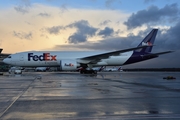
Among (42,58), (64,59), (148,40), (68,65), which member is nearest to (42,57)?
(42,58)

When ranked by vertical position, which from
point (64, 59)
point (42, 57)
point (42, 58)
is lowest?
point (64, 59)

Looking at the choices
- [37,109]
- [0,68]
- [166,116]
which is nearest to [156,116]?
[166,116]

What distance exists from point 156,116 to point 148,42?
35.6 meters

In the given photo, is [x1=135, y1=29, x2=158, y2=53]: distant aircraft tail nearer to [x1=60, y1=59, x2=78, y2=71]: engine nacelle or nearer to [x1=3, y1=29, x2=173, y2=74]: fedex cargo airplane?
[x1=3, y1=29, x2=173, y2=74]: fedex cargo airplane

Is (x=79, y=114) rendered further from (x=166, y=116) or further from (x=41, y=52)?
(x=41, y=52)

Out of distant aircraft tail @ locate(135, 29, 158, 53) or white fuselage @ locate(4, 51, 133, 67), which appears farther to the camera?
distant aircraft tail @ locate(135, 29, 158, 53)

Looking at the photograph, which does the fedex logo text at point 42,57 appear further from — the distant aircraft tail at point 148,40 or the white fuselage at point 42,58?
the distant aircraft tail at point 148,40

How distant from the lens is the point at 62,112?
6379 mm

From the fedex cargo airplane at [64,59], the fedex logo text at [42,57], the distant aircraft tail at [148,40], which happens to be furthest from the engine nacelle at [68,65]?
the distant aircraft tail at [148,40]

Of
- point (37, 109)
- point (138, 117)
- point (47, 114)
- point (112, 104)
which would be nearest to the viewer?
point (138, 117)

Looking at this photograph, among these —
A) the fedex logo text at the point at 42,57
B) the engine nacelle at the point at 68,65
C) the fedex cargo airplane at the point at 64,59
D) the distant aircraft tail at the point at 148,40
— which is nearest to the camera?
the engine nacelle at the point at 68,65

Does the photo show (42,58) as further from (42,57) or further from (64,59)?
(64,59)

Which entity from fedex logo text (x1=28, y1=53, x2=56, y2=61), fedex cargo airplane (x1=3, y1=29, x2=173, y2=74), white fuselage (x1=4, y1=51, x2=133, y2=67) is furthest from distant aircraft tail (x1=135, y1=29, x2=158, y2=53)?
fedex logo text (x1=28, y1=53, x2=56, y2=61)

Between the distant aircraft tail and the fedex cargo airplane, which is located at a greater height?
the distant aircraft tail
